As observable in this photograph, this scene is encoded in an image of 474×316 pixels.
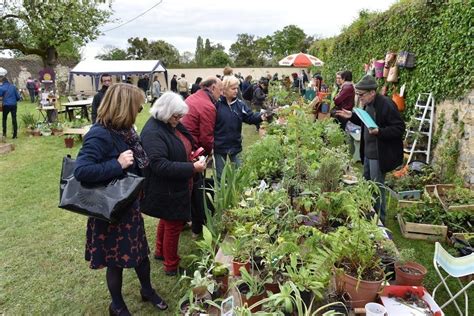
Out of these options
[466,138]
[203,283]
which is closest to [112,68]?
[466,138]

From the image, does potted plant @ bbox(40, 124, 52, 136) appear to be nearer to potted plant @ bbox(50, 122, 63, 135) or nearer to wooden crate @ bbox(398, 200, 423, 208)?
potted plant @ bbox(50, 122, 63, 135)

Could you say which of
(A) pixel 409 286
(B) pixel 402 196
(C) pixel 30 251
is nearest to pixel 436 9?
(B) pixel 402 196

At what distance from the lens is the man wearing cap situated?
3.40m

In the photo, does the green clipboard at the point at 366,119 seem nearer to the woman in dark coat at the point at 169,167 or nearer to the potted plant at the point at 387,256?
the potted plant at the point at 387,256

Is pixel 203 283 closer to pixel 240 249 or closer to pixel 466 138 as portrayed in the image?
pixel 240 249

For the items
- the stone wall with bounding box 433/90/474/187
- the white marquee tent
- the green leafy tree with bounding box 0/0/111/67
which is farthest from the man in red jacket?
the green leafy tree with bounding box 0/0/111/67

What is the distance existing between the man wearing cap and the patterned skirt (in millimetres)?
2329

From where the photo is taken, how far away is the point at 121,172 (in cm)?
211

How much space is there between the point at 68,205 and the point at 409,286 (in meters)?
2.01

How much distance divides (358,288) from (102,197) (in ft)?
4.97

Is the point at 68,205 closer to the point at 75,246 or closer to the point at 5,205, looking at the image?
the point at 75,246

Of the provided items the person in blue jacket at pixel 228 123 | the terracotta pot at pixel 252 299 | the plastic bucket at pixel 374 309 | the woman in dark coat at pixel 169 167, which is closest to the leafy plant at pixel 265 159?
the person in blue jacket at pixel 228 123

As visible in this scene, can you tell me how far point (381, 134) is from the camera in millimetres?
3400

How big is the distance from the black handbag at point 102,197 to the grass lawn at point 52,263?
31.2 inches
